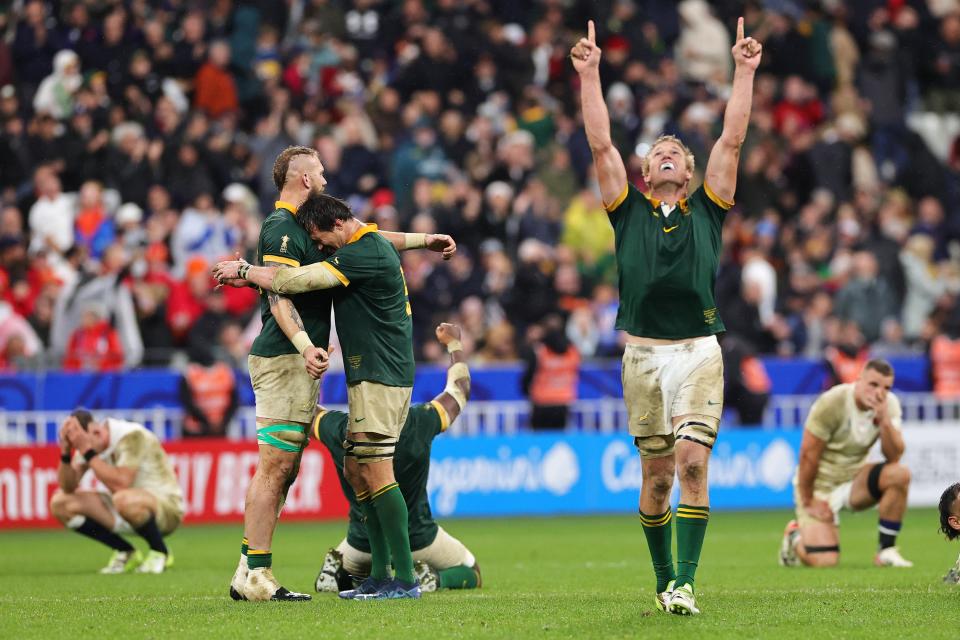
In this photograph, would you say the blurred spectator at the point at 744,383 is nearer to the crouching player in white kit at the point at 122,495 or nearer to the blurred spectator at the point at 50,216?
the crouching player in white kit at the point at 122,495

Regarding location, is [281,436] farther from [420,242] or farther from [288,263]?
[420,242]

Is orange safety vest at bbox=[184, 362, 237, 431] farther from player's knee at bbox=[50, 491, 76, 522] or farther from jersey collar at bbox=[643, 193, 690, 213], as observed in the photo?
jersey collar at bbox=[643, 193, 690, 213]

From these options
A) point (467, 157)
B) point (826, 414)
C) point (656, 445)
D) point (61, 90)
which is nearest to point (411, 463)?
point (656, 445)

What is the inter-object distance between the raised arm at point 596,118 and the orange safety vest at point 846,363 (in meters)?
10.3

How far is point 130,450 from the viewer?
44.6 feet

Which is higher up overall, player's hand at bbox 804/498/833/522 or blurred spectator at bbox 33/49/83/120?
blurred spectator at bbox 33/49/83/120

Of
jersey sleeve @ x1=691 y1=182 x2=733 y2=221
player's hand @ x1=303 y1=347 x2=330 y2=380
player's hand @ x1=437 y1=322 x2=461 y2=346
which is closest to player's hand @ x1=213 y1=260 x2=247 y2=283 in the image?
player's hand @ x1=303 y1=347 x2=330 y2=380

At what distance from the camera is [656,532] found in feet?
30.6

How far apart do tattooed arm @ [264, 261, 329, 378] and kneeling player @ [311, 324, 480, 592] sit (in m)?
1.10

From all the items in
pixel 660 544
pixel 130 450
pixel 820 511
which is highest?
pixel 130 450

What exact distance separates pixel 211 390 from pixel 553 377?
165 inches

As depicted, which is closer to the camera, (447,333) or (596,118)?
(596,118)

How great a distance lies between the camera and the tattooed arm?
9.38m

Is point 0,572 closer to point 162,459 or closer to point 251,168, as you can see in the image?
point 162,459
